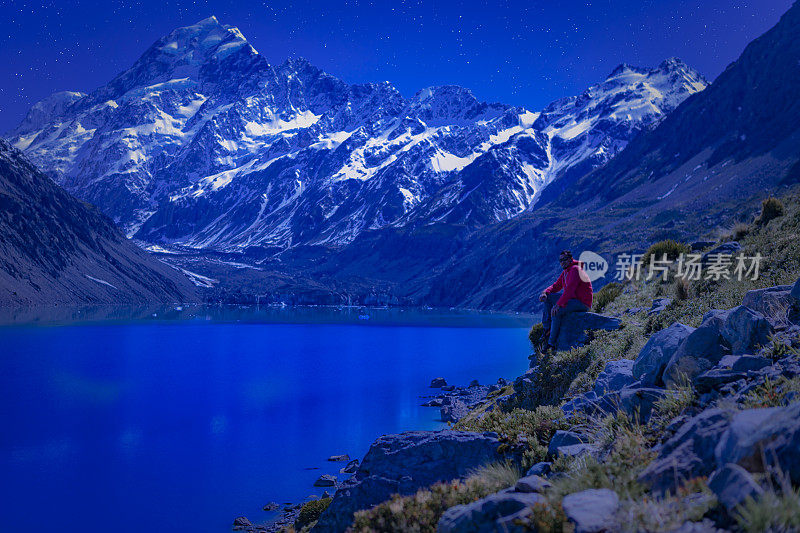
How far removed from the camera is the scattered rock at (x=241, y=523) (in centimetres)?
3073

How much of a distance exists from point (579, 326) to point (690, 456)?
37.7 ft

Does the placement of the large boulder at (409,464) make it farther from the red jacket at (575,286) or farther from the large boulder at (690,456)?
the red jacket at (575,286)

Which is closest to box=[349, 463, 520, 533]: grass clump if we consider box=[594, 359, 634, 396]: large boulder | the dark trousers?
box=[594, 359, 634, 396]: large boulder

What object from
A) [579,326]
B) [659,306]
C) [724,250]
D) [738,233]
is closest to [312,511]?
[579,326]

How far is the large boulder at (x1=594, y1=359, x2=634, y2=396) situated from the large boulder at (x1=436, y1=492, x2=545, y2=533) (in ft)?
17.5

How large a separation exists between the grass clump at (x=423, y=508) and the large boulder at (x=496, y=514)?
0.87 meters

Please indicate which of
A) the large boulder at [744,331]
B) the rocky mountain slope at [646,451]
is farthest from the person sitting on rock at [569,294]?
the large boulder at [744,331]

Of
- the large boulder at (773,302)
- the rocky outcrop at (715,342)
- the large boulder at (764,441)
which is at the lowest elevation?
the large boulder at (764,441)

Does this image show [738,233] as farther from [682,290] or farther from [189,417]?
[189,417]

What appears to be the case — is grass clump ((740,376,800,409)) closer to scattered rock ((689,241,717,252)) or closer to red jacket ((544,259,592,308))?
red jacket ((544,259,592,308))

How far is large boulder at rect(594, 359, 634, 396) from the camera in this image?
11.1 m

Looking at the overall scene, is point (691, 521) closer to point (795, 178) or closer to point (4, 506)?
point (4, 506)

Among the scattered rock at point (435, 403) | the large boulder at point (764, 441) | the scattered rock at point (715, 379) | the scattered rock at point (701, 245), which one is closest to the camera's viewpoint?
the large boulder at point (764, 441)

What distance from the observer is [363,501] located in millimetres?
10555
